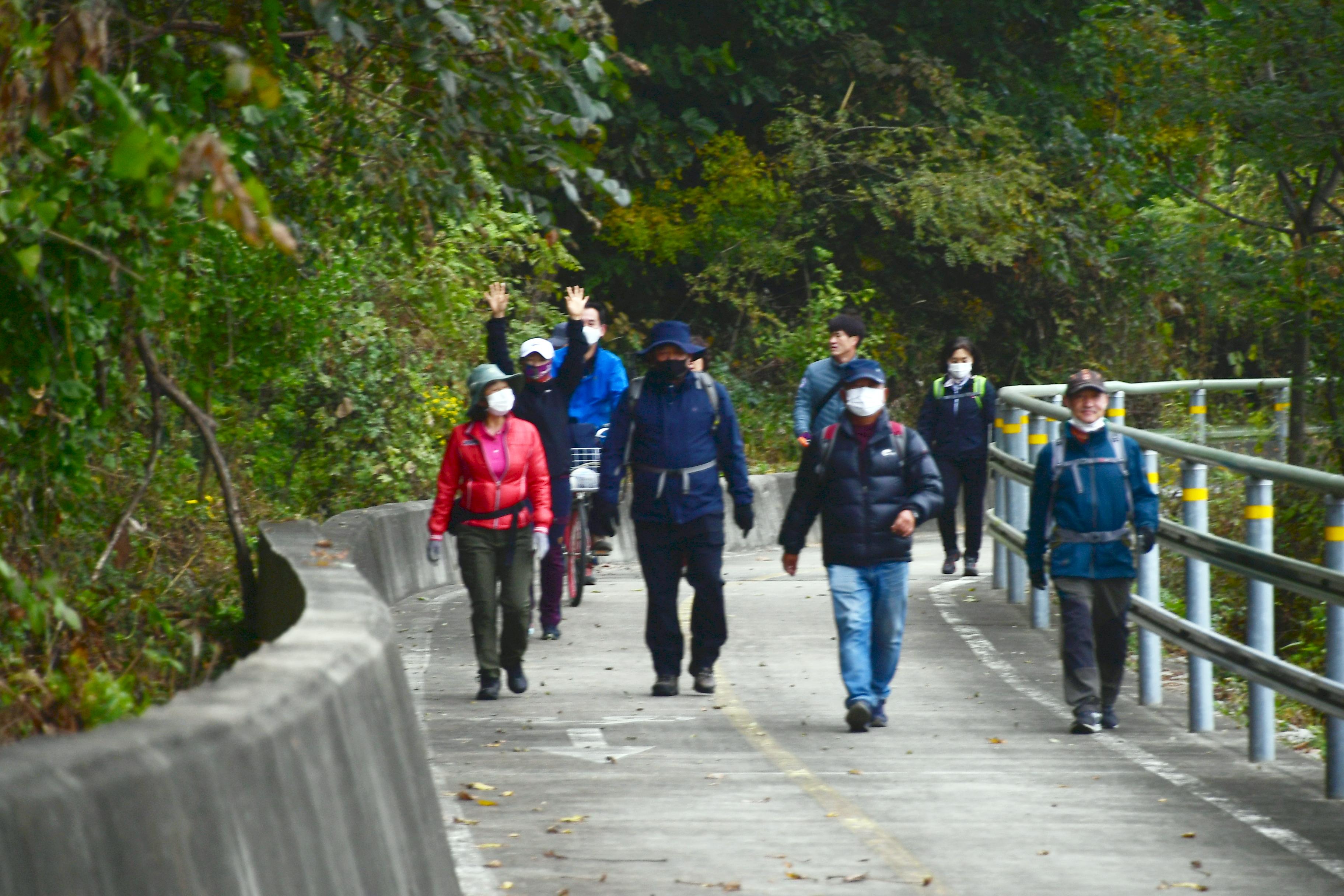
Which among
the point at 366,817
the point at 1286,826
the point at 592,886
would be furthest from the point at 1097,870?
the point at 366,817

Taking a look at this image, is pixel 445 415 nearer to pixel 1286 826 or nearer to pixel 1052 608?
pixel 1052 608

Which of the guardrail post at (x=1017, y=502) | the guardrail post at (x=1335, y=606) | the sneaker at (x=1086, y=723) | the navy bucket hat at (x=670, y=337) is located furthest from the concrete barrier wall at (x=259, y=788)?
the guardrail post at (x=1017, y=502)

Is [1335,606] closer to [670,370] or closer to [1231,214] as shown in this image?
[670,370]

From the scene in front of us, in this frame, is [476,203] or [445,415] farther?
[445,415]

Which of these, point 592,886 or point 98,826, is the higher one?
point 98,826

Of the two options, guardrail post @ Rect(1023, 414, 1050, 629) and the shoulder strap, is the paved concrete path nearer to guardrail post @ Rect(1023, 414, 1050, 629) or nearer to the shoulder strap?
guardrail post @ Rect(1023, 414, 1050, 629)

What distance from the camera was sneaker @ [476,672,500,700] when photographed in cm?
1124

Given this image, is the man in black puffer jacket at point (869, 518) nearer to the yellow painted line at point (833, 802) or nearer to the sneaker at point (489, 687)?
the yellow painted line at point (833, 802)

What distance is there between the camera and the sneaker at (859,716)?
10070 millimetres

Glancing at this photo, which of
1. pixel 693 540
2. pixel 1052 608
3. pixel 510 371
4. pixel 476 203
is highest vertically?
pixel 476 203

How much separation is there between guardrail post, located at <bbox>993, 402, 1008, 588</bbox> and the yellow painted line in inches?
145

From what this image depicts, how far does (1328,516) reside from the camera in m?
7.85

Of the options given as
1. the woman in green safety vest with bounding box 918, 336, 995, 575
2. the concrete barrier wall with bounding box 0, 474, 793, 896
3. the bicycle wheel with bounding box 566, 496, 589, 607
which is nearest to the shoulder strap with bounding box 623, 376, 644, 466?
the bicycle wheel with bounding box 566, 496, 589, 607

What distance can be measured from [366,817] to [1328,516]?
4.58m
